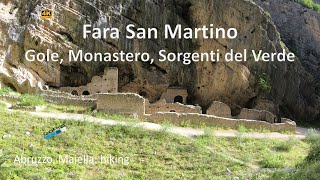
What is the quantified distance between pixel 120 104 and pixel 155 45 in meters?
8.94

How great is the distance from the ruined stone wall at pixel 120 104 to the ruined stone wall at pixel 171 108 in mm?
3103

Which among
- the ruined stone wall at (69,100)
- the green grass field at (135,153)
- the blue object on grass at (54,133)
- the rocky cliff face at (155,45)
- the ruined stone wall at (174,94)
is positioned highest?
the rocky cliff face at (155,45)

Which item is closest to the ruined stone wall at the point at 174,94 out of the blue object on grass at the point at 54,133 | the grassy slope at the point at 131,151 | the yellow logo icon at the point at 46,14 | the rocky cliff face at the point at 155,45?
the rocky cliff face at the point at 155,45

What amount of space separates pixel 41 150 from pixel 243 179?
292 inches

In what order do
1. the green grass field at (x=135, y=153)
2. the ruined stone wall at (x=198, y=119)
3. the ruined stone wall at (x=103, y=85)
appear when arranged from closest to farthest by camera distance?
1. the green grass field at (x=135, y=153)
2. the ruined stone wall at (x=198, y=119)
3. the ruined stone wall at (x=103, y=85)

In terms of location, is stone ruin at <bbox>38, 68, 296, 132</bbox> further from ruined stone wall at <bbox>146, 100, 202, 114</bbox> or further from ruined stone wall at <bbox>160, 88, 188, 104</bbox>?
ruined stone wall at <bbox>160, 88, 188, 104</bbox>

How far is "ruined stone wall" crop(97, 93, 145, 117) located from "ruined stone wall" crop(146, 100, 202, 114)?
10.2 ft

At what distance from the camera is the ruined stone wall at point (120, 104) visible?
2359 centimetres

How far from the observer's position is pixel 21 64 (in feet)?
94.5

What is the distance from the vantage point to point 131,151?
60.0 ft

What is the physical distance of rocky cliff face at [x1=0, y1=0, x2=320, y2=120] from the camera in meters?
29.3

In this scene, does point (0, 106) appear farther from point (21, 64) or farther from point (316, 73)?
point (316, 73)

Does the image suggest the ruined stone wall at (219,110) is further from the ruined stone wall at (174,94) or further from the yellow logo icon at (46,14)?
the yellow logo icon at (46,14)

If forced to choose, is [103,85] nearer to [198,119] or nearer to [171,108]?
[171,108]
